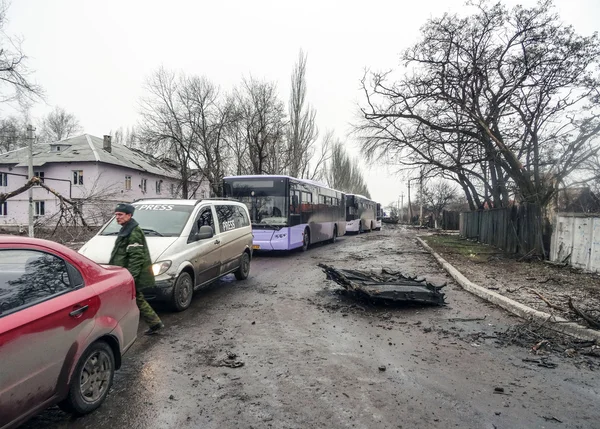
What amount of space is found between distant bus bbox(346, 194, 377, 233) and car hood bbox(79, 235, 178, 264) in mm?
24637

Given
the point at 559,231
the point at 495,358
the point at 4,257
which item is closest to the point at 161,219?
the point at 4,257

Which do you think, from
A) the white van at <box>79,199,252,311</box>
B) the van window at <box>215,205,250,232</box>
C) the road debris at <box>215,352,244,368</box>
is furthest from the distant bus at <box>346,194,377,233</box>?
the road debris at <box>215,352,244,368</box>

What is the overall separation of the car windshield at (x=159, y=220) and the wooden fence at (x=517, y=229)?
11.7 meters

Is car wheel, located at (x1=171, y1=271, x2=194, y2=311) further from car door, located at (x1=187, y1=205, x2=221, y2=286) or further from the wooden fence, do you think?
the wooden fence

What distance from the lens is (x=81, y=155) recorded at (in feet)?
125

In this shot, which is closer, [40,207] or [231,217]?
[231,217]

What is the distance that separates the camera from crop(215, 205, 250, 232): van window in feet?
27.8

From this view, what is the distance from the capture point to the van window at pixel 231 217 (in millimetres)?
8477

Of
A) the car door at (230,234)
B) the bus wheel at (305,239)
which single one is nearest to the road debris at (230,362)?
the car door at (230,234)

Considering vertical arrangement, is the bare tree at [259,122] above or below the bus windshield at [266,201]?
above

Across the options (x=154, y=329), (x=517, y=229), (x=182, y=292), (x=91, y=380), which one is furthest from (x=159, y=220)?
(x=517, y=229)

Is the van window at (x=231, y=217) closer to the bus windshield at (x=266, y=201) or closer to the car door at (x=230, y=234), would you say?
the car door at (x=230, y=234)

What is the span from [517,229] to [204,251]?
1268 cm

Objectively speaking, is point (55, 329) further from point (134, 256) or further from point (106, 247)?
point (106, 247)
